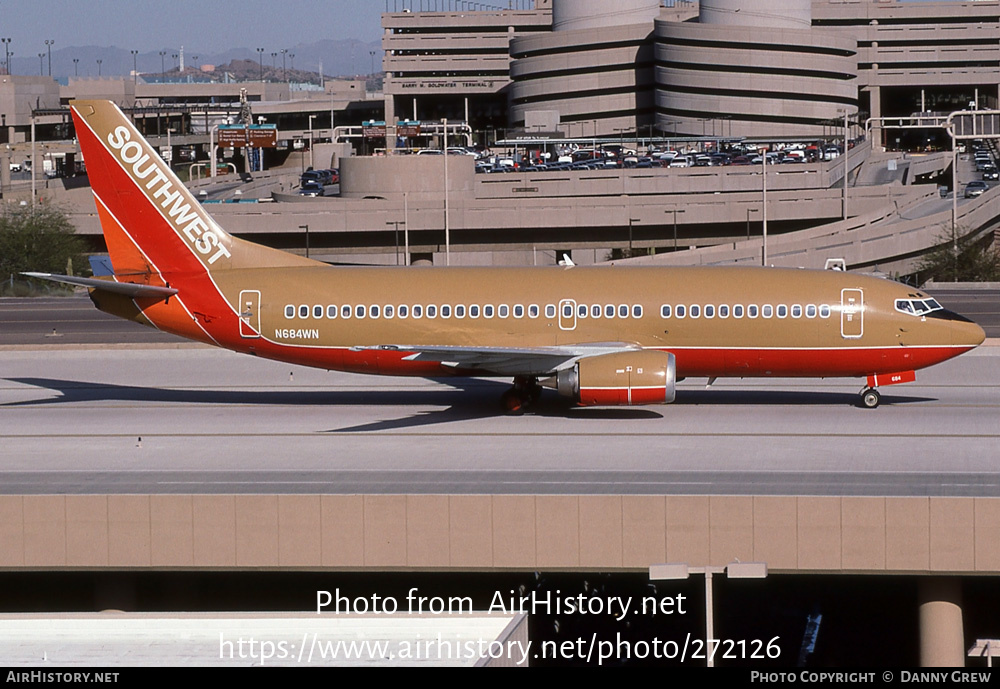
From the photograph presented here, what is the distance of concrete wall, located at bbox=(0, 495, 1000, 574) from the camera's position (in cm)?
2614

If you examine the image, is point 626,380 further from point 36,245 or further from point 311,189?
point 311,189

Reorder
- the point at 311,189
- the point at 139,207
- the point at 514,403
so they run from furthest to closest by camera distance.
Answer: the point at 311,189 → the point at 514,403 → the point at 139,207

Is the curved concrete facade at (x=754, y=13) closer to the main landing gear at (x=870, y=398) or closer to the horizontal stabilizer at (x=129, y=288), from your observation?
the main landing gear at (x=870, y=398)

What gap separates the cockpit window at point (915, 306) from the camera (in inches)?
1500

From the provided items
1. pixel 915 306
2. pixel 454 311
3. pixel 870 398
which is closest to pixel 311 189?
pixel 454 311

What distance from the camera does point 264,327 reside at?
39.2 metres

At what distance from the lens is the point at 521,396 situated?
40281mm

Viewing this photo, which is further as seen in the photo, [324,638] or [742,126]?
[742,126]

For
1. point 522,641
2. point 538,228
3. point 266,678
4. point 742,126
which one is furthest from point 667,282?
point 742,126

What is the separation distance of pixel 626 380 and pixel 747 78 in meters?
161

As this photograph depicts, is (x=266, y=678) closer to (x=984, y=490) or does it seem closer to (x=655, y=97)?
(x=984, y=490)

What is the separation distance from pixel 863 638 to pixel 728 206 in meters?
94.7

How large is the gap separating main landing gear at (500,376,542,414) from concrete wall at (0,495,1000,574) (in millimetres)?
13432

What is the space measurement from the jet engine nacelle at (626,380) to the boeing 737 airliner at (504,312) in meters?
0.04
